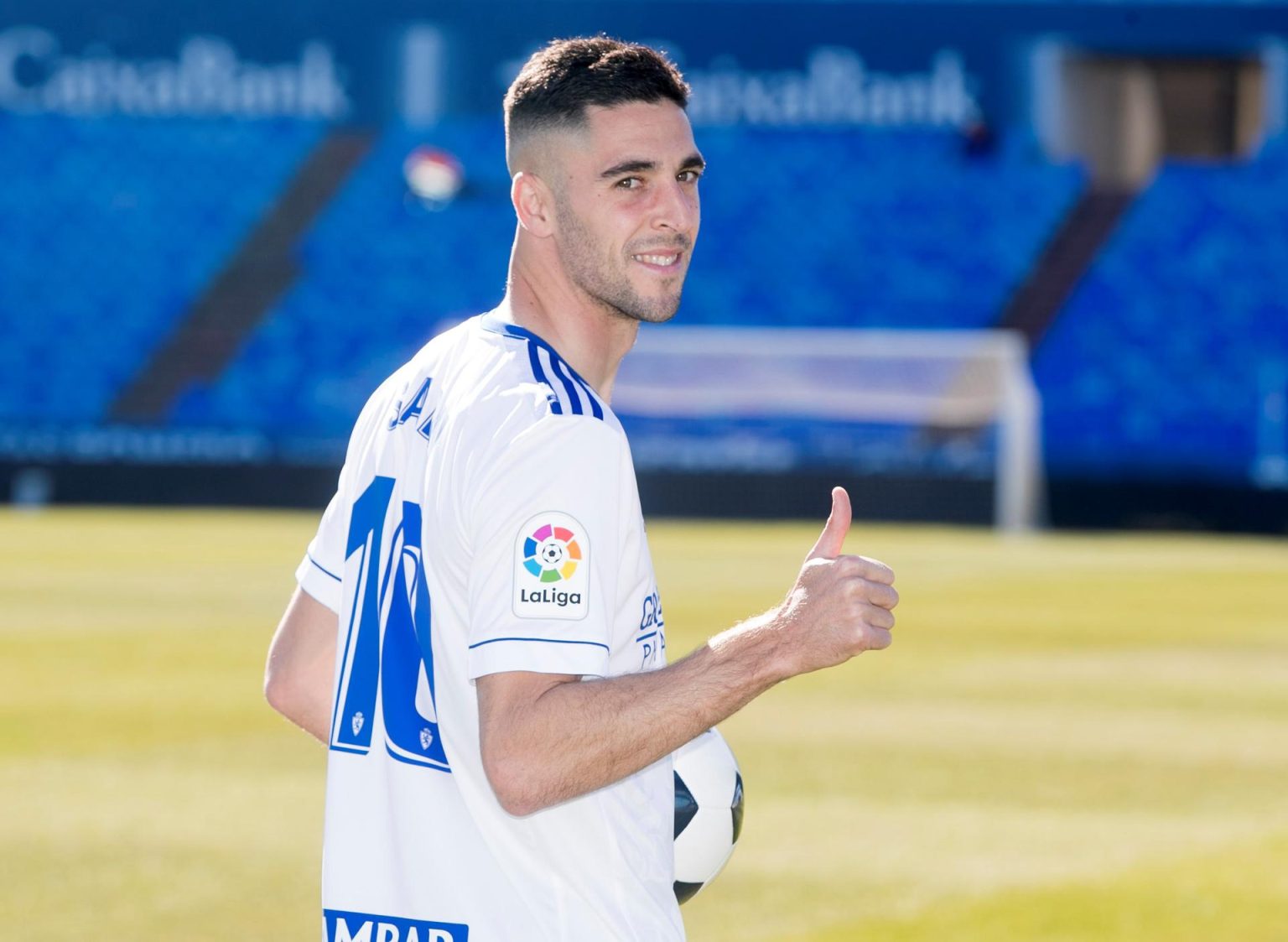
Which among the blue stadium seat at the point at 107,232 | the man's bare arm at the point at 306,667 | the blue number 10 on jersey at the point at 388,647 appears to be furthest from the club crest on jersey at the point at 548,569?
the blue stadium seat at the point at 107,232


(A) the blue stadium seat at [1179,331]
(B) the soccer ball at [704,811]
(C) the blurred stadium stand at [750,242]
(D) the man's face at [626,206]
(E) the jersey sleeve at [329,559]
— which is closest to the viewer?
(D) the man's face at [626,206]

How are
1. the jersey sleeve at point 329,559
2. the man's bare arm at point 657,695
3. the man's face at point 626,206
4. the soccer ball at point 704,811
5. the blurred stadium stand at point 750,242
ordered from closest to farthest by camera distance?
the man's bare arm at point 657,695 < the man's face at point 626,206 < the jersey sleeve at point 329,559 < the soccer ball at point 704,811 < the blurred stadium stand at point 750,242

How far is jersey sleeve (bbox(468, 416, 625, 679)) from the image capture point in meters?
2.59

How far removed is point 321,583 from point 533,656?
0.65m

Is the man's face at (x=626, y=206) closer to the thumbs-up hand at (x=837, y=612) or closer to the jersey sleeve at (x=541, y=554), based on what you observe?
the jersey sleeve at (x=541, y=554)

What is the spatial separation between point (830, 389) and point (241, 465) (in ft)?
24.5

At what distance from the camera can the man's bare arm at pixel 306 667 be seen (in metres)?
3.19

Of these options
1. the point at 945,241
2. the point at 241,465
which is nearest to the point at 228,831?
the point at 241,465

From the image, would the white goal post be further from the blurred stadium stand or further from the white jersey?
the white jersey

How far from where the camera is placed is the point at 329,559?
3102 mm

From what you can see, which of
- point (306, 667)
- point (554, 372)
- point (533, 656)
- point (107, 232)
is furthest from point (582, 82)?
point (107, 232)

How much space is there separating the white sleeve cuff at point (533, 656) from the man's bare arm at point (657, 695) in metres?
0.01

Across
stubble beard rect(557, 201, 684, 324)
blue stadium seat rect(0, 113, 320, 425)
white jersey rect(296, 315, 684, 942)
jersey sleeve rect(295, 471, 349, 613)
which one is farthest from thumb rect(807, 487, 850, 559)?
blue stadium seat rect(0, 113, 320, 425)

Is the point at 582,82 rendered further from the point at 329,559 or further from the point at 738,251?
the point at 738,251
